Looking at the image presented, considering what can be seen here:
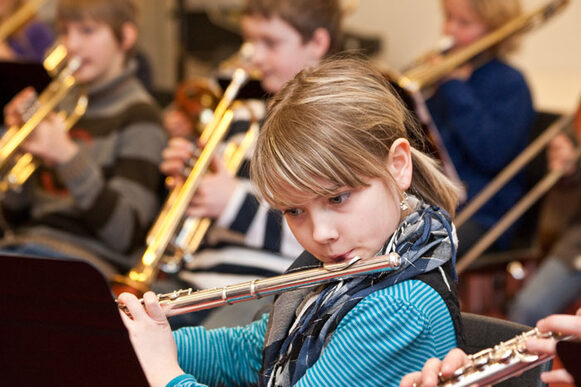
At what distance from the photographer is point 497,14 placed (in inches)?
84.7

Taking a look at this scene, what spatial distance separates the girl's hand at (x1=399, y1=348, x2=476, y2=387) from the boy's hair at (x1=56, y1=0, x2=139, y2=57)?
143cm

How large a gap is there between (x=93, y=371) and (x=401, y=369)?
0.33 metres

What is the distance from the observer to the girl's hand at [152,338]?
92cm

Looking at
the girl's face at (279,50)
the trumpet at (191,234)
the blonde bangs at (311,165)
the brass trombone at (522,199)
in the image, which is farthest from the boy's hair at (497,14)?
the blonde bangs at (311,165)

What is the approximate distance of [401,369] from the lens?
2.76ft


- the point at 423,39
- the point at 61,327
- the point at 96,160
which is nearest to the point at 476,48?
the point at 96,160

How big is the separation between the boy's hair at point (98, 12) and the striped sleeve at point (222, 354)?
1.11 metres

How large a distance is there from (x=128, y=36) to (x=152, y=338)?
49.2 inches

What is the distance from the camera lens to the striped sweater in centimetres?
172

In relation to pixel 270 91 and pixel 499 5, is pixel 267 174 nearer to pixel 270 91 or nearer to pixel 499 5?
pixel 270 91

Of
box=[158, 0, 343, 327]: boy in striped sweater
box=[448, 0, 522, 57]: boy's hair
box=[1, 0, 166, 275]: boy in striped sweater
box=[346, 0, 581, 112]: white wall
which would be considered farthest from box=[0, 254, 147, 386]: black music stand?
box=[346, 0, 581, 112]: white wall

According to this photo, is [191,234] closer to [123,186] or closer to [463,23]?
[123,186]

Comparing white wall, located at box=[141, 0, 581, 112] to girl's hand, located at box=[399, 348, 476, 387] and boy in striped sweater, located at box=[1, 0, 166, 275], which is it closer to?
boy in striped sweater, located at box=[1, 0, 166, 275]

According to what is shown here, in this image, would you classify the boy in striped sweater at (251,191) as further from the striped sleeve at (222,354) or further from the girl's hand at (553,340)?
the girl's hand at (553,340)
